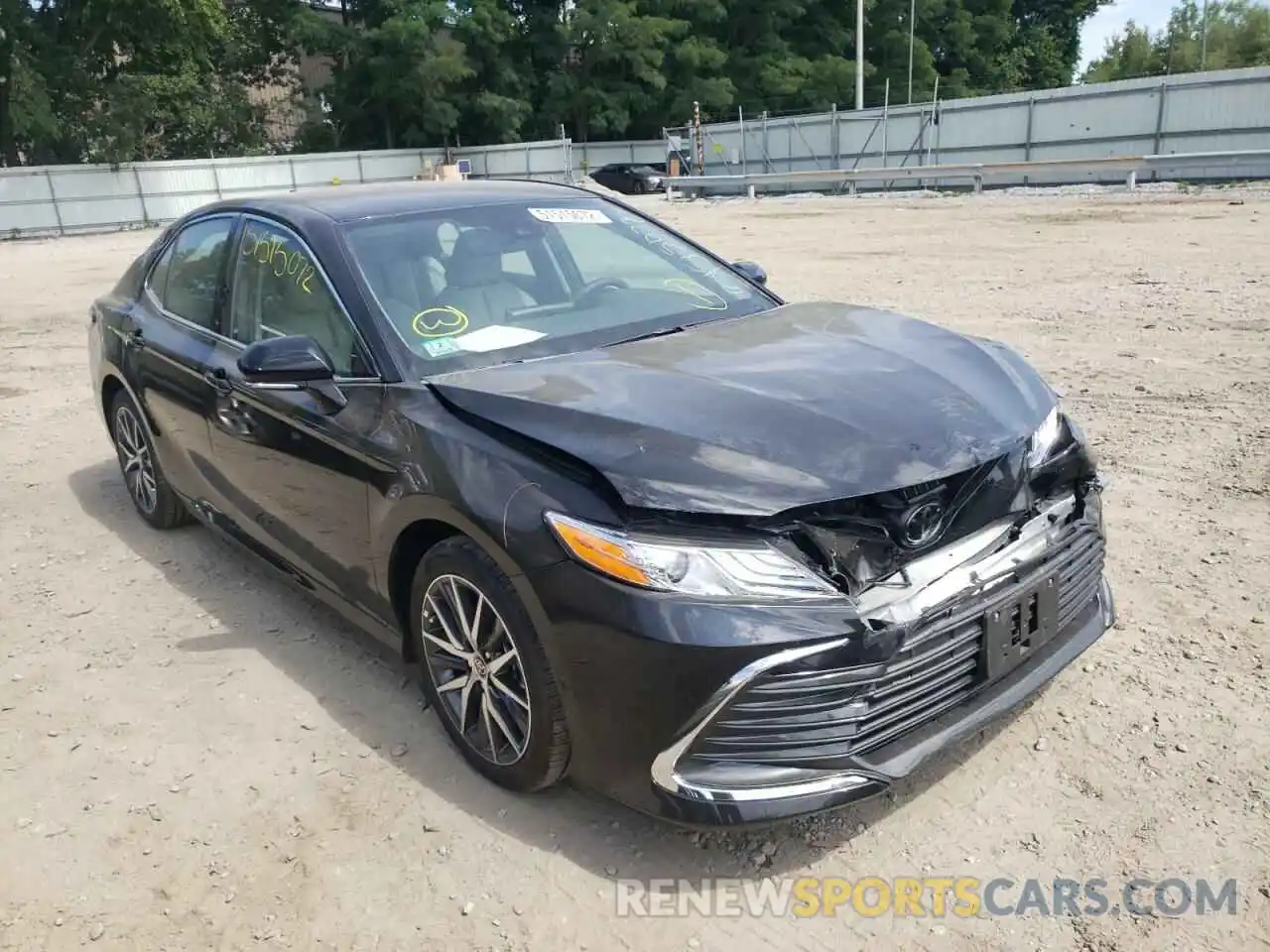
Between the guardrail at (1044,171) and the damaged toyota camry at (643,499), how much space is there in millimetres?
20890

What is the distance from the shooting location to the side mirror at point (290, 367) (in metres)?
3.11

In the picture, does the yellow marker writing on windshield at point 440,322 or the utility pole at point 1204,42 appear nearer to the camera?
the yellow marker writing on windshield at point 440,322

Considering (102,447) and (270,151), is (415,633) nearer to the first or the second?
(102,447)

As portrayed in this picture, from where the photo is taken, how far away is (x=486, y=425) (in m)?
2.78

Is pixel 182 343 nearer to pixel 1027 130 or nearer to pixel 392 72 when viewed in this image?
pixel 1027 130

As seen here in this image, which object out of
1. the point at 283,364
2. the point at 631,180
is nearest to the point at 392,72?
the point at 631,180

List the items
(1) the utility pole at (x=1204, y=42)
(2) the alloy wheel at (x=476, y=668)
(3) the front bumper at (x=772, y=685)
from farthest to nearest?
(1) the utility pole at (x=1204, y=42)
(2) the alloy wheel at (x=476, y=668)
(3) the front bumper at (x=772, y=685)

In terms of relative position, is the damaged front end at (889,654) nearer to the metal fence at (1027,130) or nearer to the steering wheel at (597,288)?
A: the steering wheel at (597,288)

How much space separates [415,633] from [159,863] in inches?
36.1

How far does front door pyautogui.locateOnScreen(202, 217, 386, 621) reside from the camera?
10.5ft

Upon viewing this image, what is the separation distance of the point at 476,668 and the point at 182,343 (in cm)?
231

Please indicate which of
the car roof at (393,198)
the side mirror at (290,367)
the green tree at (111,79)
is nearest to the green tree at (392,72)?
the green tree at (111,79)

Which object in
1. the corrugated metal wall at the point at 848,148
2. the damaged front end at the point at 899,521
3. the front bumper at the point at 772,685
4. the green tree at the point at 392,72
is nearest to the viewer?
the front bumper at the point at 772,685

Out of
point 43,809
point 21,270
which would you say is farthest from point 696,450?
point 21,270
